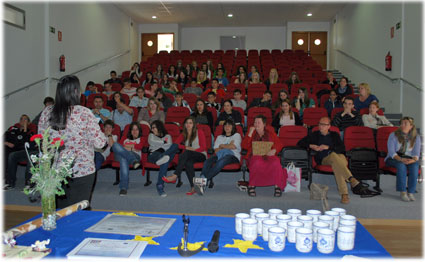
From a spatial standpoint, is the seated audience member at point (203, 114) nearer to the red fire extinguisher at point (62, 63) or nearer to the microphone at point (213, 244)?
the red fire extinguisher at point (62, 63)

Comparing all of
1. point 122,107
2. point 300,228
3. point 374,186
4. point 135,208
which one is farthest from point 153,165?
point 300,228

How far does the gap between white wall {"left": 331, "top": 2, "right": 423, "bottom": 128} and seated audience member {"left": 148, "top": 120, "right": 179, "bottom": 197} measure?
4.45 m

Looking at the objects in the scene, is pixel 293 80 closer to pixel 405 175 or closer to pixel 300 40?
pixel 405 175

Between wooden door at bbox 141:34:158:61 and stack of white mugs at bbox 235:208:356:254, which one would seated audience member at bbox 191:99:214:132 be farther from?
wooden door at bbox 141:34:158:61

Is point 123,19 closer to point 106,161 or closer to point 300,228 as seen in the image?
point 106,161

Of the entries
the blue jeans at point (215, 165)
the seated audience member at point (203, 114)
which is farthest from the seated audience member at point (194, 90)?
the blue jeans at point (215, 165)

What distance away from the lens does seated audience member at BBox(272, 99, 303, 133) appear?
5941mm

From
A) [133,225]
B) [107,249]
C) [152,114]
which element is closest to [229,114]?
[152,114]

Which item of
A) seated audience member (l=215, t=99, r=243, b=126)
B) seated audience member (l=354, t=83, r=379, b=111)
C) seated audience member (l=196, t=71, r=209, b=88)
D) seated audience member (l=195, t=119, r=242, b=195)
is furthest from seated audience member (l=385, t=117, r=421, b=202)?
seated audience member (l=196, t=71, r=209, b=88)

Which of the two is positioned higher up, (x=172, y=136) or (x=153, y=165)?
(x=172, y=136)

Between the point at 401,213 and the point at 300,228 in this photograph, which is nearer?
the point at 300,228

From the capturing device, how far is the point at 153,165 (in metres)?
4.95

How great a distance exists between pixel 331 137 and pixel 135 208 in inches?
103

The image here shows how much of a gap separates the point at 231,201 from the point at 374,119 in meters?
2.80
